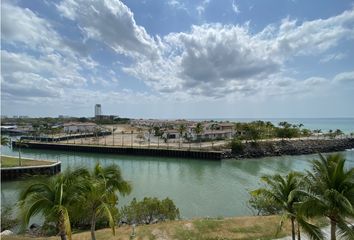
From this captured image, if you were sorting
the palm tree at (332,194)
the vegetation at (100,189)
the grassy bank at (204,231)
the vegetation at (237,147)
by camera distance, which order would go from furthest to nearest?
the vegetation at (237,147), the grassy bank at (204,231), the vegetation at (100,189), the palm tree at (332,194)

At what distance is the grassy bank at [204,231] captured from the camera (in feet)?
41.7

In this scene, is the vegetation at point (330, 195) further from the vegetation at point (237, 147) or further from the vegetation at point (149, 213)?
the vegetation at point (237, 147)

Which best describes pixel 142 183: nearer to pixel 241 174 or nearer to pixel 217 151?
pixel 241 174

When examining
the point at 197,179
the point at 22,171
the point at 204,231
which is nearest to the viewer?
the point at 204,231

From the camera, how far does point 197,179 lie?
37.5m

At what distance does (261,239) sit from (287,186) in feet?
13.0

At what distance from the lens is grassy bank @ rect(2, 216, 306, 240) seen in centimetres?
1271

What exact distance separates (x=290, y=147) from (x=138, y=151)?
116ft

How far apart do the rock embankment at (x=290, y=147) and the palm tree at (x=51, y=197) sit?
1968 inches

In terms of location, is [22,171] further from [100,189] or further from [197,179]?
[100,189]

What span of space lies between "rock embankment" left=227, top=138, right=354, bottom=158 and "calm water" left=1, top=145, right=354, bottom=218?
128 inches

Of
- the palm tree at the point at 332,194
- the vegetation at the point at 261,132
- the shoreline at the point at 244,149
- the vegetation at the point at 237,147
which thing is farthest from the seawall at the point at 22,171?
the vegetation at the point at 261,132

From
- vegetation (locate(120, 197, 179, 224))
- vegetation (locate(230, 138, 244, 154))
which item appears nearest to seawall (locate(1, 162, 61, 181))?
vegetation (locate(120, 197, 179, 224))

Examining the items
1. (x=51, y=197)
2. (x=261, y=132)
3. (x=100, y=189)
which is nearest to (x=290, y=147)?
(x=261, y=132)
